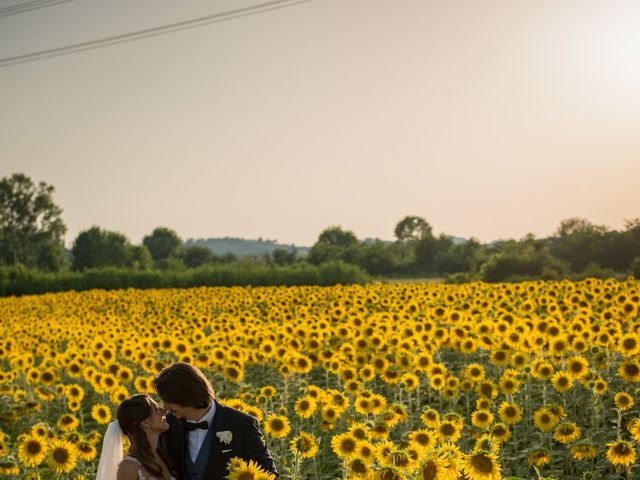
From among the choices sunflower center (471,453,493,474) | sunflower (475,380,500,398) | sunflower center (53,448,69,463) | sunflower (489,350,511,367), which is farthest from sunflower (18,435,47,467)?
sunflower (489,350,511,367)

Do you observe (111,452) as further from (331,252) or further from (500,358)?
(331,252)

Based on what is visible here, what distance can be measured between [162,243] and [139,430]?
12019cm

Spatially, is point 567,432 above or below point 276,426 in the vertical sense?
below

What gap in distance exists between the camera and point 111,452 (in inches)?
172

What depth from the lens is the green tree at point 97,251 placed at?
92625 millimetres

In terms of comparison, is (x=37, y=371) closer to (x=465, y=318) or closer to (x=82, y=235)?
(x=465, y=318)

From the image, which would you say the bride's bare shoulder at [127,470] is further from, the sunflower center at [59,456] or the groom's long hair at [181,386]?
the sunflower center at [59,456]

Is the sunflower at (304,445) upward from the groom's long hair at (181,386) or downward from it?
downward

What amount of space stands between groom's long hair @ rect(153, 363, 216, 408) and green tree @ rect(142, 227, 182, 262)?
379 ft

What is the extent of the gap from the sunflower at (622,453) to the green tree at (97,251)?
87591 mm

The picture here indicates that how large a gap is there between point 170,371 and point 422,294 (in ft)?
45.6

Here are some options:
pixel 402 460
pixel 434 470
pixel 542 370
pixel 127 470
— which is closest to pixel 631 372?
pixel 542 370

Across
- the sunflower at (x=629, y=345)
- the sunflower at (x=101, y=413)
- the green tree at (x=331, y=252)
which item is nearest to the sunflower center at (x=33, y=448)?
the sunflower at (x=101, y=413)

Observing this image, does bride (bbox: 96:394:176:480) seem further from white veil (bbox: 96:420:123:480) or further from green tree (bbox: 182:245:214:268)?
green tree (bbox: 182:245:214:268)
